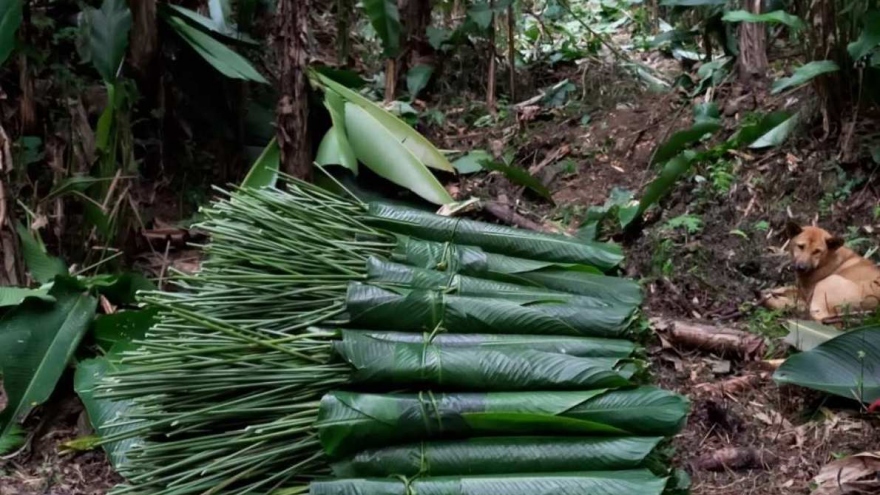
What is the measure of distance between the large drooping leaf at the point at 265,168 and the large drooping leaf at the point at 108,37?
2.50 ft

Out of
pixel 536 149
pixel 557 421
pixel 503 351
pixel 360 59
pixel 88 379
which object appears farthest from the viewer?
pixel 360 59

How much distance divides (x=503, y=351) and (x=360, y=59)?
4.51m

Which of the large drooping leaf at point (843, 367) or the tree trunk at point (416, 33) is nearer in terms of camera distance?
the large drooping leaf at point (843, 367)

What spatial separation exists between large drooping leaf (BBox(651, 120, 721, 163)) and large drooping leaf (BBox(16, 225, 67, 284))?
2760 millimetres

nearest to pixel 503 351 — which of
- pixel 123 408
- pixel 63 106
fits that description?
pixel 123 408

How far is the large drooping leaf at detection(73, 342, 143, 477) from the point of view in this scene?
8.83 ft

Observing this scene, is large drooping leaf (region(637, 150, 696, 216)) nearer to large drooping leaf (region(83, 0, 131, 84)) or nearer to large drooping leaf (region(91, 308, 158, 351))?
large drooping leaf (region(91, 308, 158, 351))

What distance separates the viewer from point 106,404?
295cm

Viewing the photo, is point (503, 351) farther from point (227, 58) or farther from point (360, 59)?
point (360, 59)

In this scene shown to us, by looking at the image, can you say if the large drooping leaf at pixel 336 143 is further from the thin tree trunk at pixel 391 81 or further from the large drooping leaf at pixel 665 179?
the large drooping leaf at pixel 665 179

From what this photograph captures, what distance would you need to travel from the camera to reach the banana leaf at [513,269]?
2.88 metres

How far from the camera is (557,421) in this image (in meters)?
2.17

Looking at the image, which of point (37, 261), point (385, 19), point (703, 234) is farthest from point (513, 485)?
point (385, 19)

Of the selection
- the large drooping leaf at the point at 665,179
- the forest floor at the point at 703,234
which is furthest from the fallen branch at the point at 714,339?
the large drooping leaf at the point at 665,179
